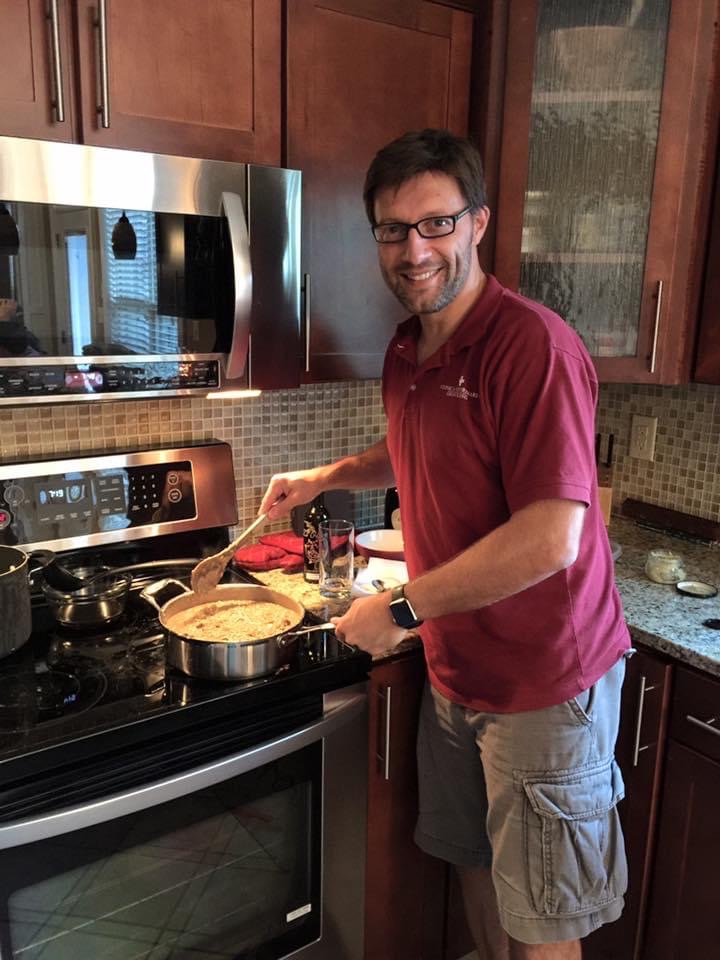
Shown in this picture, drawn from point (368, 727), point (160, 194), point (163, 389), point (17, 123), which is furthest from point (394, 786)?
point (17, 123)

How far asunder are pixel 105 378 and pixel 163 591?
0.50 meters

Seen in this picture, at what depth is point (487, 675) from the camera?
4.43 feet

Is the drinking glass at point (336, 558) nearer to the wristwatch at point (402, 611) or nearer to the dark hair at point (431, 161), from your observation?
the wristwatch at point (402, 611)

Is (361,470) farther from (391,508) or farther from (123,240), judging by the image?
(123,240)

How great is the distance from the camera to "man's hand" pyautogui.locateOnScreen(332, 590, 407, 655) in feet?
4.16

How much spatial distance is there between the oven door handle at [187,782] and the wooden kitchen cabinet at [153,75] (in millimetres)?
1007

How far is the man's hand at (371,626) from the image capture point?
1.27 meters

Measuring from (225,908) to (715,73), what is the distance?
1.88 metres

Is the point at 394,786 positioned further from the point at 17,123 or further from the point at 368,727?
the point at 17,123

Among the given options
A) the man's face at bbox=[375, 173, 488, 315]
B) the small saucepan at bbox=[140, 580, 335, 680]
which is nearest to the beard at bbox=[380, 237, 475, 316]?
the man's face at bbox=[375, 173, 488, 315]

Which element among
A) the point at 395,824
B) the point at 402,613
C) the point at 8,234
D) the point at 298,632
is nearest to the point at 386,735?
the point at 395,824

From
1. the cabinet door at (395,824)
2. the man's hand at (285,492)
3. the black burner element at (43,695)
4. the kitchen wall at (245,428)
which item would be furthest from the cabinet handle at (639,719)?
the black burner element at (43,695)

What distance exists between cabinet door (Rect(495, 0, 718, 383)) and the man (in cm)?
47

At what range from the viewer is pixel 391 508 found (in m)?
2.10
